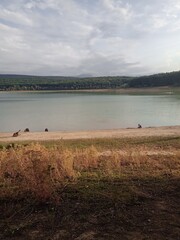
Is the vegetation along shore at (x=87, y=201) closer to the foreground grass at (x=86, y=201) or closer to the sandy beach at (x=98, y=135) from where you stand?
the foreground grass at (x=86, y=201)

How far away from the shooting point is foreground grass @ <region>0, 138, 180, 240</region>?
4.52m

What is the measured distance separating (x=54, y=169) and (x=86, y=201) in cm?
161

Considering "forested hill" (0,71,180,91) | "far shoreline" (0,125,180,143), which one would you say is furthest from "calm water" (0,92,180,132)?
"forested hill" (0,71,180,91)

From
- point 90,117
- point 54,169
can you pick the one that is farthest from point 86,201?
point 90,117

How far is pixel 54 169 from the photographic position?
275 inches

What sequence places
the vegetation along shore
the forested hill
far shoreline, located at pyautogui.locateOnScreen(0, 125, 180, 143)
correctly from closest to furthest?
the vegetation along shore, far shoreline, located at pyautogui.locateOnScreen(0, 125, 180, 143), the forested hill

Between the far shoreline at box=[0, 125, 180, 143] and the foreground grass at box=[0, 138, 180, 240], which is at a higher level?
the foreground grass at box=[0, 138, 180, 240]

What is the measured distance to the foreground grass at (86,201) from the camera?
4.52m

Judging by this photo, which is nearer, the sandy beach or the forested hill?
the sandy beach

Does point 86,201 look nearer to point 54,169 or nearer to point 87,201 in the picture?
point 87,201

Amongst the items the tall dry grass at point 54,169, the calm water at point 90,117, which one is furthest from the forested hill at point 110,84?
the tall dry grass at point 54,169

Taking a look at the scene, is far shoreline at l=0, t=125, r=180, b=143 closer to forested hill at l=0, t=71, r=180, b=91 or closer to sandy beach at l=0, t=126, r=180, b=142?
sandy beach at l=0, t=126, r=180, b=142

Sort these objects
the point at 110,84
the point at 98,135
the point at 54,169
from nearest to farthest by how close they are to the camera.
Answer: the point at 54,169 → the point at 98,135 → the point at 110,84

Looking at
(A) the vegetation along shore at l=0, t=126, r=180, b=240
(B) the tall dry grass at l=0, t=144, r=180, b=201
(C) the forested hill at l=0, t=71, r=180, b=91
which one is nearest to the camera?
(A) the vegetation along shore at l=0, t=126, r=180, b=240
